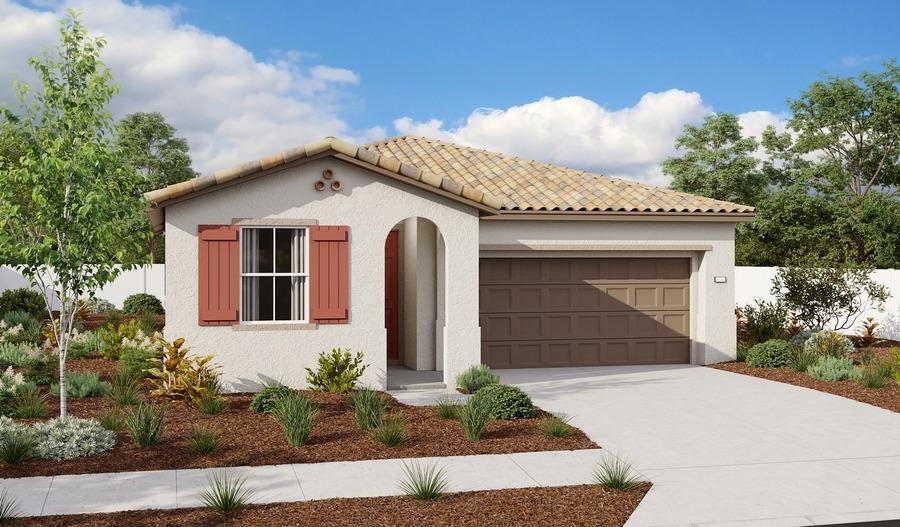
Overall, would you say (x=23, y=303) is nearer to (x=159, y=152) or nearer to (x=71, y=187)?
(x=71, y=187)

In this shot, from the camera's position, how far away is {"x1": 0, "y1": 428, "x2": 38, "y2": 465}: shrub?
340 inches

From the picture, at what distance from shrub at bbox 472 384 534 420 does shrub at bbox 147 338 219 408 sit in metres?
3.75

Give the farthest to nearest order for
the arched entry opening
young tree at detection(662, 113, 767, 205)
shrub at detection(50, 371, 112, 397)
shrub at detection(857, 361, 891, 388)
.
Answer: young tree at detection(662, 113, 767, 205)
the arched entry opening
shrub at detection(857, 361, 891, 388)
shrub at detection(50, 371, 112, 397)

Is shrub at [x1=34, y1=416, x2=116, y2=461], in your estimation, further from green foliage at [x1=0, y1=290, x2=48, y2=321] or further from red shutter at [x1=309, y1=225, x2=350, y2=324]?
green foliage at [x1=0, y1=290, x2=48, y2=321]

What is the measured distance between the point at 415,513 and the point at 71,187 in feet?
19.0

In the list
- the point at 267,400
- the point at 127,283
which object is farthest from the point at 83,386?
the point at 127,283

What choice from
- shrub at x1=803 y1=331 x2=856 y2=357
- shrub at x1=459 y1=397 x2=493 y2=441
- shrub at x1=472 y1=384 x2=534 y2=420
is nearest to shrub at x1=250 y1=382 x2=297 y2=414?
shrub at x1=459 y1=397 x2=493 y2=441

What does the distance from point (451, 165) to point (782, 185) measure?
27259 mm

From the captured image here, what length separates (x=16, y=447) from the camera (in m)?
8.70

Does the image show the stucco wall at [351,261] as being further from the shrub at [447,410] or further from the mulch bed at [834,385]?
the mulch bed at [834,385]

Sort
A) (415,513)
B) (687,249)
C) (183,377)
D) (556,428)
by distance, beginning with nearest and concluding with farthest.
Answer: (415,513) < (556,428) < (183,377) < (687,249)

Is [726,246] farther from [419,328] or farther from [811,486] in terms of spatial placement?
[811,486]

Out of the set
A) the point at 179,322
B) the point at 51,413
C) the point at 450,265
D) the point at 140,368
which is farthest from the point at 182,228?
the point at 450,265

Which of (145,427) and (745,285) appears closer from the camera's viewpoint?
(145,427)
